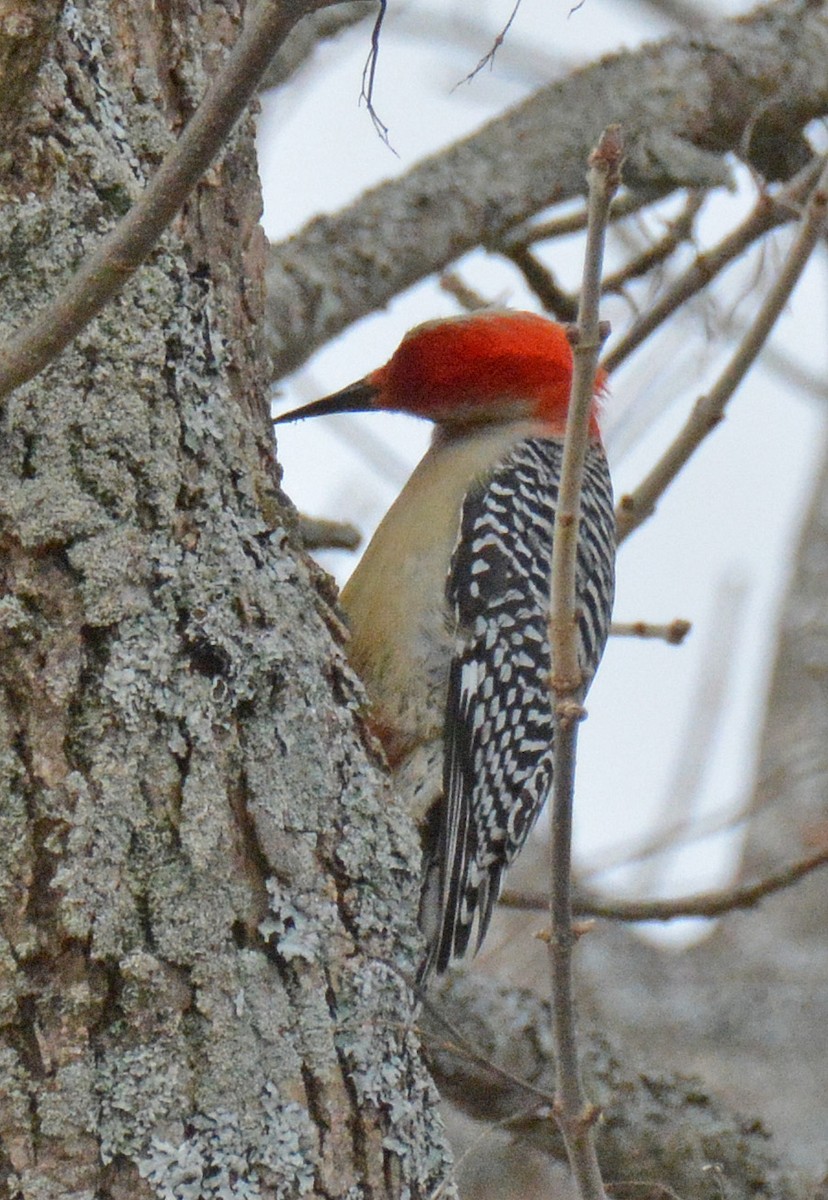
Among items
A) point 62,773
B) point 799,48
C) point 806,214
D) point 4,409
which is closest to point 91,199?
point 4,409

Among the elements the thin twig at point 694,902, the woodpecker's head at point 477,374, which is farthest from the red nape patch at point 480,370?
the thin twig at point 694,902

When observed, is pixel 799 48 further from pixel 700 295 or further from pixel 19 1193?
pixel 19 1193

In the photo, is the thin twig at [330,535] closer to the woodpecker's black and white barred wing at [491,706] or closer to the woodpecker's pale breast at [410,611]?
the woodpecker's pale breast at [410,611]

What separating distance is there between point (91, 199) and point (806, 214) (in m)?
1.61

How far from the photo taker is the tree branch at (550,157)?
3605 millimetres

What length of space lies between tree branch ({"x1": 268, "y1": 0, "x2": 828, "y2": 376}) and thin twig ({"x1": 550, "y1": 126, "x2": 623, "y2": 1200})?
75.0 inches

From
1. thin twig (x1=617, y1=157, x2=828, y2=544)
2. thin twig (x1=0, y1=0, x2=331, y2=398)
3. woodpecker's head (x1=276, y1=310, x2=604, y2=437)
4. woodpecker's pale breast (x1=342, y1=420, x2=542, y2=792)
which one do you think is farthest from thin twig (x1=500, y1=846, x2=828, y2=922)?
thin twig (x1=0, y1=0, x2=331, y2=398)

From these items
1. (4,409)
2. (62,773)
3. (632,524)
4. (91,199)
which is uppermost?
(632,524)

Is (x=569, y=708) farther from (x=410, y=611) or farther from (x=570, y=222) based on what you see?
(x=570, y=222)

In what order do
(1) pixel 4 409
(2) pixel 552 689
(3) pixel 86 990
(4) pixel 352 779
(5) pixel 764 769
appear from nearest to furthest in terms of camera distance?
(2) pixel 552 689
(3) pixel 86 990
(1) pixel 4 409
(4) pixel 352 779
(5) pixel 764 769

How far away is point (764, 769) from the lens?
6180mm

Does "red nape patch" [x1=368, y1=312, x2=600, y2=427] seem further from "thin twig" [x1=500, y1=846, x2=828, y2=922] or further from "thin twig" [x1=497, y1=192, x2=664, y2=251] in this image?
"thin twig" [x1=500, y1=846, x2=828, y2=922]

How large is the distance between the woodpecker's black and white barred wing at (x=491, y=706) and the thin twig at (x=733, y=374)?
0.23 meters

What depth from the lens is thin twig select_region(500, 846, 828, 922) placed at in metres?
3.40
